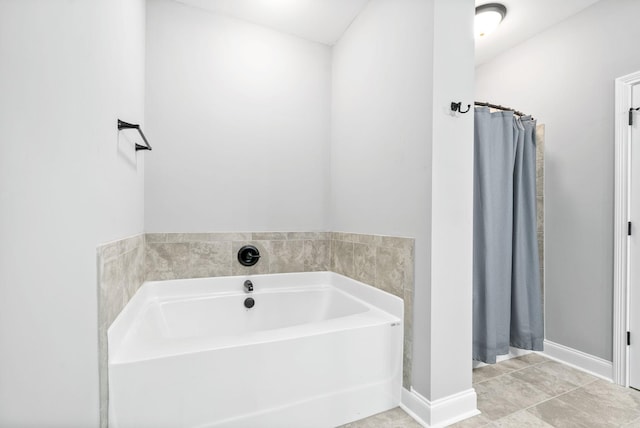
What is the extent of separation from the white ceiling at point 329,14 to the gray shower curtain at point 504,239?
0.78 metres

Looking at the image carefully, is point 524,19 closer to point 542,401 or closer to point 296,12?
point 296,12

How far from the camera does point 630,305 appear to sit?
6.21ft

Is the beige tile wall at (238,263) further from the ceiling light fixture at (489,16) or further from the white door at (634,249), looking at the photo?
the ceiling light fixture at (489,16)

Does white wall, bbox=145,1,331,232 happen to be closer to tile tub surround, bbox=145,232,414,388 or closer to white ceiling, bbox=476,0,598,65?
tile tub surround, bbox=145,232,414,388

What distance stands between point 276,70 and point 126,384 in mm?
2187

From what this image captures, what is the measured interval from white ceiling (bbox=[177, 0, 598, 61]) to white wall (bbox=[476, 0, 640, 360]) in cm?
14

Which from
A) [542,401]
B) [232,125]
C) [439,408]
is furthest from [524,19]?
[439,408]

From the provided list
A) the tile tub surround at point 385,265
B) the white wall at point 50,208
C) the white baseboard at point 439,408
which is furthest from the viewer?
the tile tub surround at point 385,265

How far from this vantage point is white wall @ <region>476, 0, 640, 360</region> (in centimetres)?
200

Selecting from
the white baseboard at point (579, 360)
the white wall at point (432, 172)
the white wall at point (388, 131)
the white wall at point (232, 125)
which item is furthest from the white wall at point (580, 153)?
the white wall at point (232, 125)

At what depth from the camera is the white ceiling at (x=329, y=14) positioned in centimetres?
211

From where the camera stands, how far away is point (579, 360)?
6.98ft

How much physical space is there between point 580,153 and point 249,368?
101 inches

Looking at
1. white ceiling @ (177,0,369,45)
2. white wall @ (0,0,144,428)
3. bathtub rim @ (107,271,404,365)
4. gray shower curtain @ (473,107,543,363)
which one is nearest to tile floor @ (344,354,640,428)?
gray shower curtain @ (473,107,543,363)
